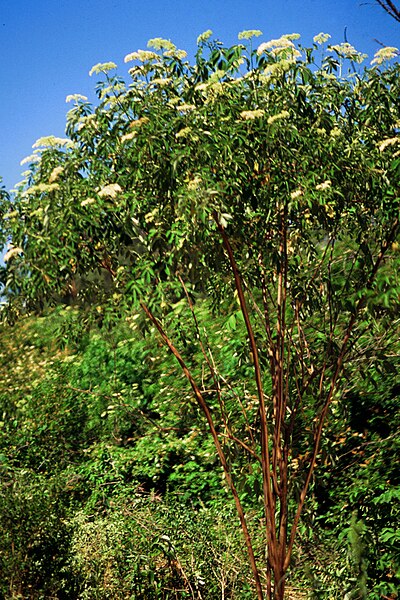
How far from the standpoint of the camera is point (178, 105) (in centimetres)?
317

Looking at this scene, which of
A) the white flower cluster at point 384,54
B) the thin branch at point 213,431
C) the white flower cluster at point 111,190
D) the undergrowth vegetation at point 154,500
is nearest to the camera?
the white flower cluster at point 111,190

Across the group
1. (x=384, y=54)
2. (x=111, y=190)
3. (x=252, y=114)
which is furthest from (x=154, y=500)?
(x=384, y=54)

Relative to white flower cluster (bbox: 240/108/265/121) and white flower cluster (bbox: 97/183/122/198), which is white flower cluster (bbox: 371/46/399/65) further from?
white flower cluster (bbox: 97/183/122/198)

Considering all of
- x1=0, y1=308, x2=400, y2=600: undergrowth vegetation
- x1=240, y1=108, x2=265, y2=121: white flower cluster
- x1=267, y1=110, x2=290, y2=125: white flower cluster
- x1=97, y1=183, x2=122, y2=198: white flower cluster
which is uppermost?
x1=240, y1=108, x2=265, y2=121: white flower cluster

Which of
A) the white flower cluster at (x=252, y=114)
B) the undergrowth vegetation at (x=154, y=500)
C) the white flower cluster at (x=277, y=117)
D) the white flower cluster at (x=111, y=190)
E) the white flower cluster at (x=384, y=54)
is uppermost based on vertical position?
the white flower cluster at (x=384, y=54)

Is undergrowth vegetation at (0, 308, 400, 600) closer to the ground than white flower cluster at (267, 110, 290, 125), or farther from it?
closer to the ground

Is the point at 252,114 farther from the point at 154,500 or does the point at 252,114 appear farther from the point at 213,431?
the point at 154,500

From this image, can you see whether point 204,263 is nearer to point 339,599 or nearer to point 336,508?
point 339,599

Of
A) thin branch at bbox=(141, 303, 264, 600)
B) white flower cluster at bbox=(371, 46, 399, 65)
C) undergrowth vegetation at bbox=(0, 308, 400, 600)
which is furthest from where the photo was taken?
undergrowth vegetation at bbox=(0, 308, 400, 600)

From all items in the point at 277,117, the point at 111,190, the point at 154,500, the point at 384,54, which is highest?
the point at 384,54

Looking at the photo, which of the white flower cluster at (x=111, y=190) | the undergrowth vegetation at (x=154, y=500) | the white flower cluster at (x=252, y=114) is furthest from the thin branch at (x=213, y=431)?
the white flower cluster at (x=252, y=114)

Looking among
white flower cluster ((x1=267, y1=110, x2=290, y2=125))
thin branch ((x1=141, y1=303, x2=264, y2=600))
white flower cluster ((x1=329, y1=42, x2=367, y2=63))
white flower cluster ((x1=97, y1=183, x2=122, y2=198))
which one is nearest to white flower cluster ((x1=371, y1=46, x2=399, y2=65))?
white flower cluster ((x1=329, y1=42, x2=367, y2=63))

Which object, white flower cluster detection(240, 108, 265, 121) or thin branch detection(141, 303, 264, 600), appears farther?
thin branch detection(141, 303, 264, 600)

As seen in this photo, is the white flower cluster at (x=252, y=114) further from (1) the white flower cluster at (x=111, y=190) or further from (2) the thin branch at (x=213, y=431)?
(2) the thin branch at (x=213, y=431)
